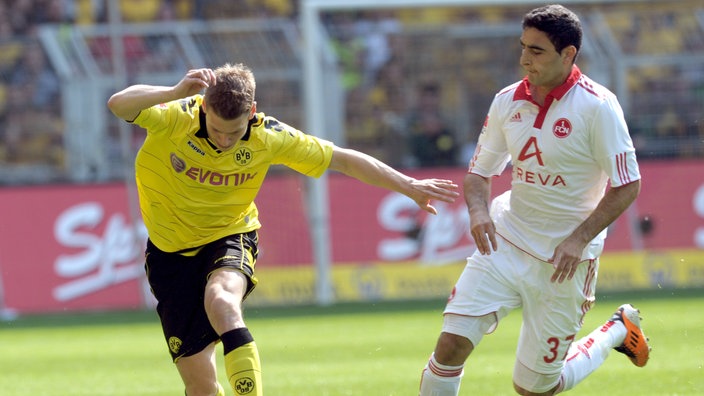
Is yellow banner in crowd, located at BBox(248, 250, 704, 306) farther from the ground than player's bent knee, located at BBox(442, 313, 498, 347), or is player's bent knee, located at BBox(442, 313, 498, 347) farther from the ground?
player's bent knee, located at BBox(442, 313, 498, 347)

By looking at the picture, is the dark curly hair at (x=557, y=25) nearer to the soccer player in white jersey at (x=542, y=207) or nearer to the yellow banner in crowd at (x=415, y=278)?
the soccer player in white jersey at (x=542, y=207)

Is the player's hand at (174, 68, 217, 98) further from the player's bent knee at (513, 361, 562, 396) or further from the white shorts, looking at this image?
the player's bent knee at (513, 361, 562, 396)

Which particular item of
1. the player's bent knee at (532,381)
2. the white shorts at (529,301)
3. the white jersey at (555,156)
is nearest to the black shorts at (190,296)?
the white shorts at (529,301)

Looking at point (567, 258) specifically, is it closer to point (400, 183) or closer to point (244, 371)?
point (400, 183)

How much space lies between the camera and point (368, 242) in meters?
16.4

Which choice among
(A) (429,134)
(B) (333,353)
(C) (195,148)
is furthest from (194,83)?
(A) (429,134)

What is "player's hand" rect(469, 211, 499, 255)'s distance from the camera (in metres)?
6.16

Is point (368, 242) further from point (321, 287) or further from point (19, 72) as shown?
point (19, 72)

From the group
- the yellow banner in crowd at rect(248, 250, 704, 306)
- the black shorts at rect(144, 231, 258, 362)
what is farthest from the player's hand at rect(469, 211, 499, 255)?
the yellow banner in crowd at rect(248, 250, 704, 306)

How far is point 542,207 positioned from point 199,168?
187cm

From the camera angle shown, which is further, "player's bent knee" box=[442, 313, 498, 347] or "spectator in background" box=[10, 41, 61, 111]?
"spectator in background" box=[10, 41, 61, 111]

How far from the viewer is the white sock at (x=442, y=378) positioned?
20.7 ft

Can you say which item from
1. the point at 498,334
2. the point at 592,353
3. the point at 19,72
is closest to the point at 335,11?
the point at 19,72

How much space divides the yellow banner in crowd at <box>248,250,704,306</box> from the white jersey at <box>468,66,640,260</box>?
32.2 ft
